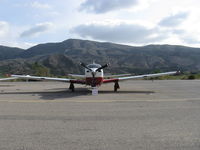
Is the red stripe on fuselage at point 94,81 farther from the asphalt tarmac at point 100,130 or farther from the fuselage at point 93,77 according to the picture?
the asphalt tarmac at point 100,130

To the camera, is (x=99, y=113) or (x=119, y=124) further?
(x=99, y=113)

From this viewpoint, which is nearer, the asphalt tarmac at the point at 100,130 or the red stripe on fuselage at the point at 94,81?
the asphalt tarmac at the point at 100,130

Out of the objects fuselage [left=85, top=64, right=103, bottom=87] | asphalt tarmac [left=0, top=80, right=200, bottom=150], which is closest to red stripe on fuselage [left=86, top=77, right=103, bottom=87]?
fuselage [left=85, top=64, right=103, bottom=87]

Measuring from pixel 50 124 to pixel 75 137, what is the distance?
1490 millimetres

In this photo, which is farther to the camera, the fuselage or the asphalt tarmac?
the fuselage

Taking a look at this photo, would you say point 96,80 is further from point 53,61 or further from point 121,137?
point 53,61

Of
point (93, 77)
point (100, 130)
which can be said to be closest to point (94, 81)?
point (93, 77)

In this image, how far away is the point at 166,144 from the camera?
16.4ft

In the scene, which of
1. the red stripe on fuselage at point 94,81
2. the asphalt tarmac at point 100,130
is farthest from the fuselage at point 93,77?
the asphalt tarmac at point 100,130

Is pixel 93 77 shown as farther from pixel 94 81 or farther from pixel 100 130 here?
pixel 100 130

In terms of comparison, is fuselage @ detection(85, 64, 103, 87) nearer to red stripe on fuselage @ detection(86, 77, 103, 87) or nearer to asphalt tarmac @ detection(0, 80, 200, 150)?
red stripe on fuselage @ detection(86, 77, 103, 87)

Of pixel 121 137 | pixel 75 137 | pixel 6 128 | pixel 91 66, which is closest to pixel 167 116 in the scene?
pixel 121 137

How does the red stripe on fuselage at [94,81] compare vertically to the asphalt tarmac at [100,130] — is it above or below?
above

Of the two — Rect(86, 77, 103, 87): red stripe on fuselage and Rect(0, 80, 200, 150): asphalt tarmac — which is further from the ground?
Rect(86, 77, 103, 87): red stripe on fuselage
